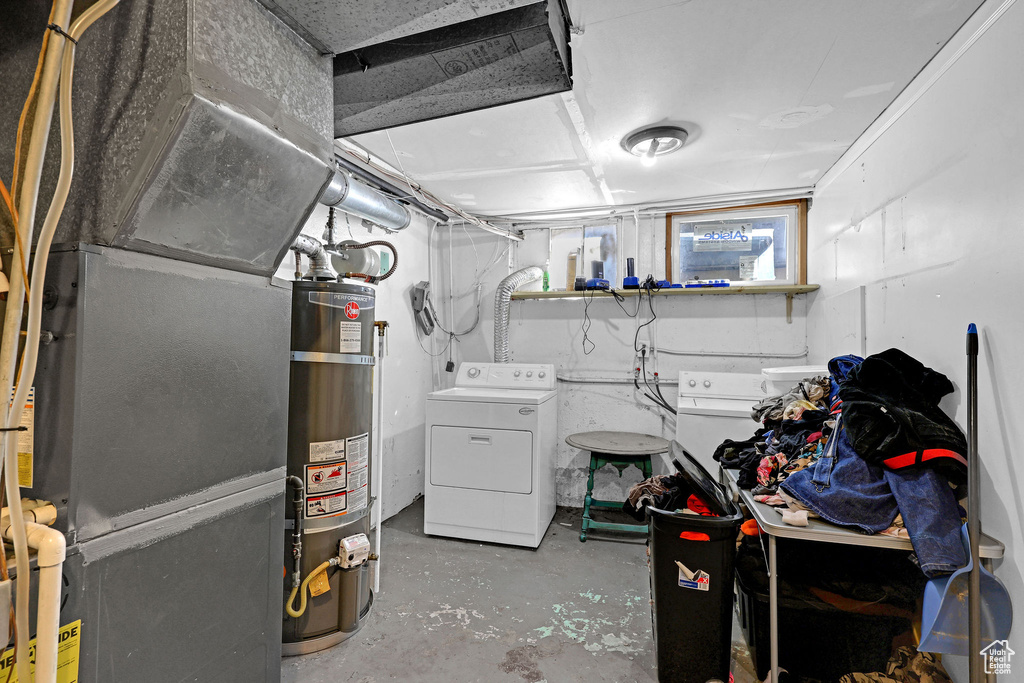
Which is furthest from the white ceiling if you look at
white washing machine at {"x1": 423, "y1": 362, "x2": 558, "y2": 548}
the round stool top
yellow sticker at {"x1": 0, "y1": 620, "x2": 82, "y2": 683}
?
yellow sticker at {"x1": 0, "y1": 620, "x2": 82, "y2": 683}

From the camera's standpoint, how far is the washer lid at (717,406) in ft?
9.33

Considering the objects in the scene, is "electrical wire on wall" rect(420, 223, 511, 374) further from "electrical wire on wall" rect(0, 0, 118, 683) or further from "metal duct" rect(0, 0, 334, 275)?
"electrical wire on wall" rect(0, 0, 118, 683)

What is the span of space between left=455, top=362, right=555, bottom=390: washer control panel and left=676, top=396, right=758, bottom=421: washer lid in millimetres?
945

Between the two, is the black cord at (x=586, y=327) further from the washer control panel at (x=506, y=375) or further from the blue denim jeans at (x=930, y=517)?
the blue denim jeans at (x=930, y=517)

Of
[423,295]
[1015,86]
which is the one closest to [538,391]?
[423,295]

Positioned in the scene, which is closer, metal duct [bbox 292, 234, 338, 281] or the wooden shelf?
metal duct [bbox 292, 234, 338, 281]

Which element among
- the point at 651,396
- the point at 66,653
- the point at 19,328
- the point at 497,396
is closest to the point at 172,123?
the point at 19,328

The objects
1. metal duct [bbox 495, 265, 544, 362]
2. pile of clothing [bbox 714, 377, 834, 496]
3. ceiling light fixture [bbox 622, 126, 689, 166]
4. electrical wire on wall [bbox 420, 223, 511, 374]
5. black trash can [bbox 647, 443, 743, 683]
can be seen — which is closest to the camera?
black trash can [bbox 647, 443, 743, 683]

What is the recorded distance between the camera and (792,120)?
2150 mm

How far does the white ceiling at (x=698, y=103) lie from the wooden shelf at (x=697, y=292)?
0.66 m

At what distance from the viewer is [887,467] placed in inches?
57.1

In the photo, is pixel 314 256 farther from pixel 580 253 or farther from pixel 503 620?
pixel 580 253

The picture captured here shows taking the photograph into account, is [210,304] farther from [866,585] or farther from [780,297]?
[780,297]

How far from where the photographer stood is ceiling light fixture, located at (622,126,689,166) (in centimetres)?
225
